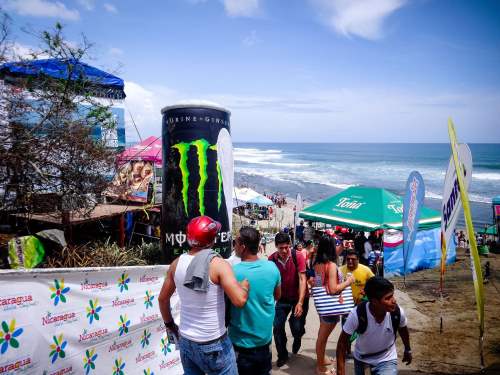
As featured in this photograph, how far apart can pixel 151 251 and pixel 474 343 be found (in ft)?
20.9

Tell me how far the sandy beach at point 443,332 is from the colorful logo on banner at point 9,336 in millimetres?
3108

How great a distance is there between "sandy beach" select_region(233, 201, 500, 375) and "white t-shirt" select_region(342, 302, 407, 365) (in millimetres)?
1684

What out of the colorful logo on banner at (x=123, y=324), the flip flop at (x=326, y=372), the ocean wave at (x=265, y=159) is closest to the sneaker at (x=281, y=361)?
the flip flop at (x=326, y=372)

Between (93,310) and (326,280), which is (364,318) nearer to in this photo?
(326,280)

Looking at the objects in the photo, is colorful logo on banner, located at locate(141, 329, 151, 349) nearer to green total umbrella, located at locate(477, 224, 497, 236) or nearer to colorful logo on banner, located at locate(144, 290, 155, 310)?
colorful logo on banner, located at locate(144, 290, 155, 310)

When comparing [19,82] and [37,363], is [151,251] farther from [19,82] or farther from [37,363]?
[37,363]

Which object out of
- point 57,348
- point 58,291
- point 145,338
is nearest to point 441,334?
point 145,338

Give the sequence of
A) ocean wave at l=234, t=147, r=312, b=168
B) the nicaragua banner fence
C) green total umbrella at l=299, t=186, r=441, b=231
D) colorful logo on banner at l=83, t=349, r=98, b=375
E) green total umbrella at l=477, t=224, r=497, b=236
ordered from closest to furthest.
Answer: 1. the nicaragua banner fence
2. colorful logo on banner at l=83, t=349, r=98, b=375
3. green total umbrella at l=299, t=186, r=441, b=231
4. green total umbrella at l=477, t=224, r=497, b=236
5. ocean wave at l=234, t=147, r=312, b=168

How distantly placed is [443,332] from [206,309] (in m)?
5.52

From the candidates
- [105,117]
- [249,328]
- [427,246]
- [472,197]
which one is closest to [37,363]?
[249,328]

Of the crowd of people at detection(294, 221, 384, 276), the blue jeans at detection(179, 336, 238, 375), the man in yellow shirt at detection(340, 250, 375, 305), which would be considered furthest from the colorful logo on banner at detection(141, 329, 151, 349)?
the crowd of people at detection(294, 221, 384, 276)

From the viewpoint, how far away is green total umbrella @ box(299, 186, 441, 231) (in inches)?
392

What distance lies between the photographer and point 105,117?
738cm

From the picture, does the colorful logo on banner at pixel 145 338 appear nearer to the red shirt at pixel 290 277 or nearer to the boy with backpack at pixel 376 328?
the red shirt at pixel 290 277
